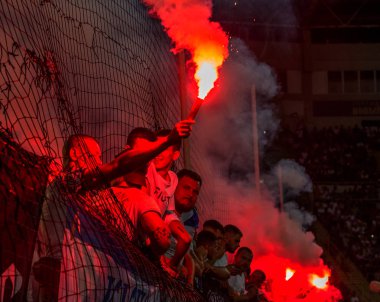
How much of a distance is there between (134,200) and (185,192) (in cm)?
122

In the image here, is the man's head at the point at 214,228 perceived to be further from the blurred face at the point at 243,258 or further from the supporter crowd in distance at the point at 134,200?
the blurred face at the point at 243,258

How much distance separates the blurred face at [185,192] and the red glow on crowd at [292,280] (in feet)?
11.3

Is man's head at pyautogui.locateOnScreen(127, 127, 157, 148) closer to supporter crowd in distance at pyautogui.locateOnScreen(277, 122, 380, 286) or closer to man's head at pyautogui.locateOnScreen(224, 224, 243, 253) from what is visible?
man's head at pyautogui.locateOnScreen(224, 224, 243, 253)

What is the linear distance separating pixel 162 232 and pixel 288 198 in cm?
1341

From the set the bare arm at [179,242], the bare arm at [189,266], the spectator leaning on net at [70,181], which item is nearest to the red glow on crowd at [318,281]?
the bare arm at [189,266]

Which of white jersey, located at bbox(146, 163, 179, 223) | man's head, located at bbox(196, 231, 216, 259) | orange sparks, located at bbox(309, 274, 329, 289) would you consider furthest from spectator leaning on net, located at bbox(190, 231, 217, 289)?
orange sparks, located at bbox(309, 274, 329, 289)

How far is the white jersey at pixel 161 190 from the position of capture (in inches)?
189

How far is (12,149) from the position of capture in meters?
2.96

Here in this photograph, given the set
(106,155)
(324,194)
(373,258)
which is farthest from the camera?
(324,194)

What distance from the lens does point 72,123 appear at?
397cm

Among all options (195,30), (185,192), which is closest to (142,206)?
(185,192)

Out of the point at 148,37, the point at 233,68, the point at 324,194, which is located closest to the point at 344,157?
the point at 324,194

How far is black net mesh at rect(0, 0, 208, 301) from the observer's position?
Answer: 2.93 metres

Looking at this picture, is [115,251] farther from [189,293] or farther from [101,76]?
[101,76]
